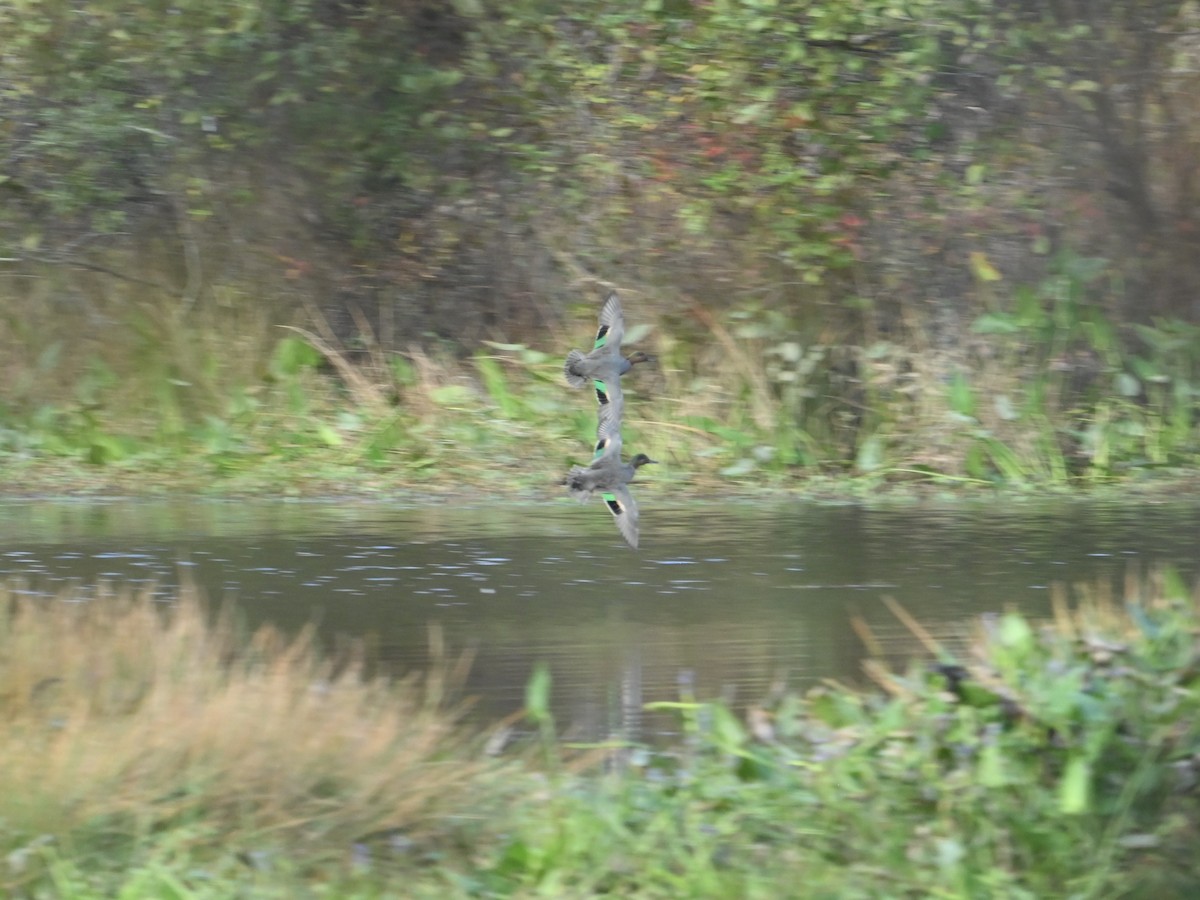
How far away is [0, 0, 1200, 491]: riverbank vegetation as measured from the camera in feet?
45.5

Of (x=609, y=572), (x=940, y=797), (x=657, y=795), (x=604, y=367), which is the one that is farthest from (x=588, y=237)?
(x=940, y=797)

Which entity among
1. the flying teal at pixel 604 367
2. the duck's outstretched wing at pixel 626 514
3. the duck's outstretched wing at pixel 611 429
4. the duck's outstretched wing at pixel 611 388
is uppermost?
the flying teal at pixel 604 367

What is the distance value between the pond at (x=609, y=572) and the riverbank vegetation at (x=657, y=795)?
105 centimetres

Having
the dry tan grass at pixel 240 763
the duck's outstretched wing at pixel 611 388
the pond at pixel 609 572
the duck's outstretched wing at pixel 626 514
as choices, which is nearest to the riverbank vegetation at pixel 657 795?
the dry tan grass at pixel 240 763

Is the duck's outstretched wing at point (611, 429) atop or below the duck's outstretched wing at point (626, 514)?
atop

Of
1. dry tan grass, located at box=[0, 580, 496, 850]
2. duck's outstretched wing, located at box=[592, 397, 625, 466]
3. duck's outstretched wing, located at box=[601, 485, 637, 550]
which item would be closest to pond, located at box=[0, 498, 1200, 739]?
duck's outstretched wing, located at box=[601, 485, 637, 550]

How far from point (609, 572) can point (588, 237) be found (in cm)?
615

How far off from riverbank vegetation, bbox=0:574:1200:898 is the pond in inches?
41.3

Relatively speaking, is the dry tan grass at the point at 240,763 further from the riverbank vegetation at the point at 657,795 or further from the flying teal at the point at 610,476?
the flying teal at the point at 610,476

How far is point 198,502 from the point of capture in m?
12.7

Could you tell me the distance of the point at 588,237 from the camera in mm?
15562

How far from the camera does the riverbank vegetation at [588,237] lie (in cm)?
1388

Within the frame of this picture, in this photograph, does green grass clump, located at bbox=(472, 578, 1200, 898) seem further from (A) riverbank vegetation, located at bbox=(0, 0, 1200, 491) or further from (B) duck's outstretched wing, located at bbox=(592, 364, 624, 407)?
(A) riverbank vegetation, located at bbox=(0, 0, 1200, 491)

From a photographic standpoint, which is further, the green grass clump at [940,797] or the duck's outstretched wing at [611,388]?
the duck's outstretched wing at [611,388]
